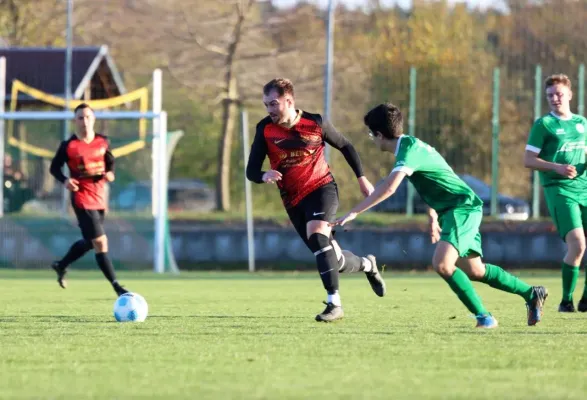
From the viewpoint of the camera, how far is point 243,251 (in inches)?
949

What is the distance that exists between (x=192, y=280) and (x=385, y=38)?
10.3 m

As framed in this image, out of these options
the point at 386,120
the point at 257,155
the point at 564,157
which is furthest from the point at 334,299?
the point at 564,157

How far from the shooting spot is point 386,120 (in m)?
9.05

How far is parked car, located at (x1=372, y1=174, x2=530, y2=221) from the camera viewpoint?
946 inches

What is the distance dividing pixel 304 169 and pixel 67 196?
1295cm

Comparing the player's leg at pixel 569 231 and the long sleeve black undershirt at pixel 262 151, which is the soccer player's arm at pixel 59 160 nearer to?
the long sleeve black undershirt at pixel 262 151

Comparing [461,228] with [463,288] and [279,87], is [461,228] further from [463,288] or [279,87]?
[279,87]

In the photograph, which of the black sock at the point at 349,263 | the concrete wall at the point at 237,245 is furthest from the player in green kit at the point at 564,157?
the concrete wall at the point at 237,245

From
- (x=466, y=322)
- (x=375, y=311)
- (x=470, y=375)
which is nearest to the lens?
(x=470, y=375)

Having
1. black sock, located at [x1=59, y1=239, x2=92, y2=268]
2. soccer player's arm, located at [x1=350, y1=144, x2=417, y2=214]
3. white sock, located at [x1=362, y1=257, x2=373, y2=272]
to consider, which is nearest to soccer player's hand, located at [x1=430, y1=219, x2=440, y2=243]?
soccer player's arm, located at [x1=350, y1=144, x2=417, y2=214]

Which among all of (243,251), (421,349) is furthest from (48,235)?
(421,349)

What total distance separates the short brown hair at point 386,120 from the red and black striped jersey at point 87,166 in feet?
18.8

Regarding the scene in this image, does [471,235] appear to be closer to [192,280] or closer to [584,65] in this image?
[192,280]

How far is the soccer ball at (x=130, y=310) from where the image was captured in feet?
33.6
